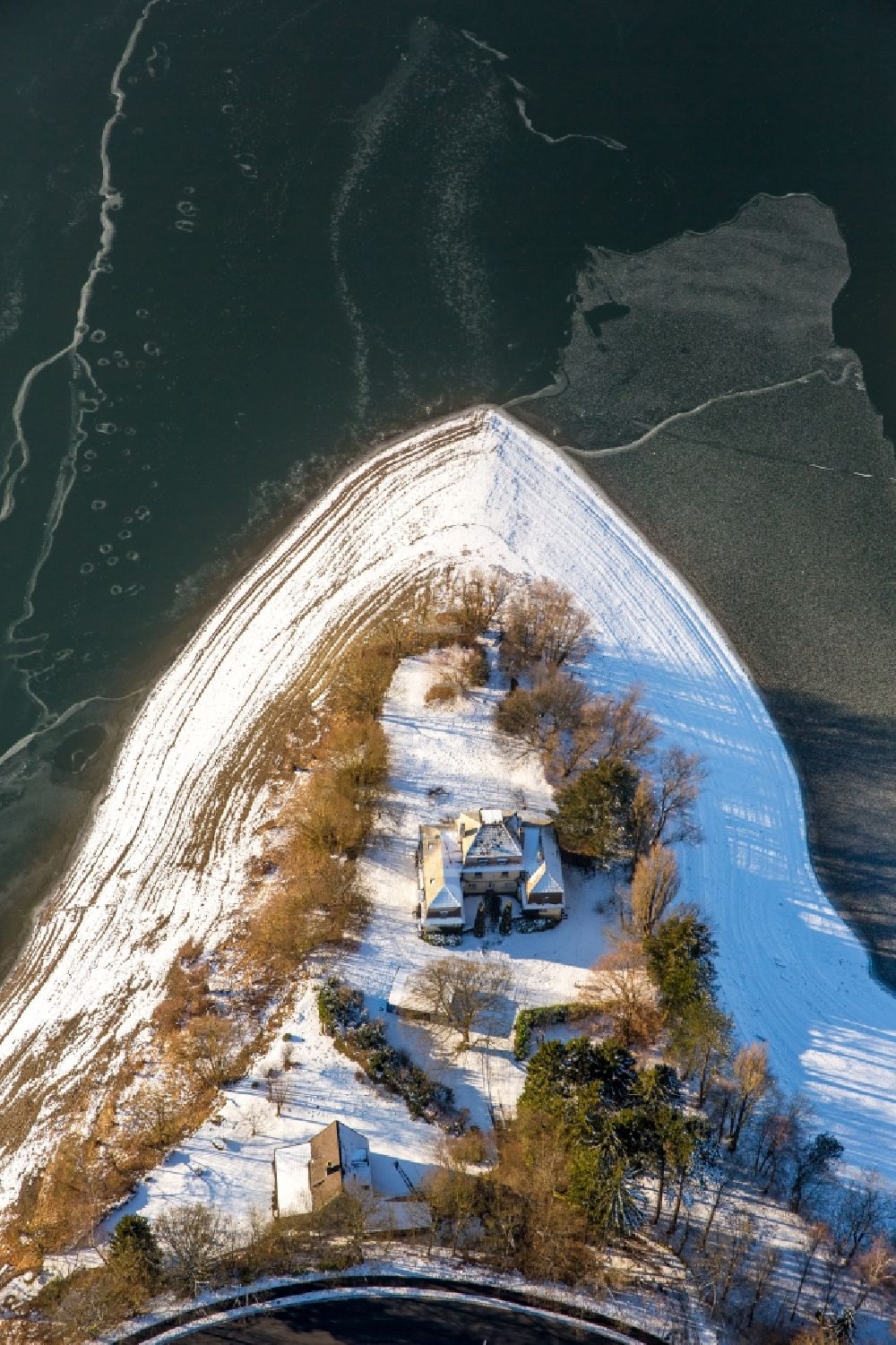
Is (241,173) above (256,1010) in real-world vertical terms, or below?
above

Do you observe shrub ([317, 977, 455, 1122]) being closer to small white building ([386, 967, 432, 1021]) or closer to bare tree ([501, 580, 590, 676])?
small white building ([386, 967, 432, 1021])

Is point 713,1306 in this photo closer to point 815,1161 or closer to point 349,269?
point 815,1161

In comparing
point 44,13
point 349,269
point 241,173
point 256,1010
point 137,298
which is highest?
point 44,13

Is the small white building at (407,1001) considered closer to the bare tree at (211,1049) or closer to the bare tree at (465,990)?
the bare tree at (465,990)

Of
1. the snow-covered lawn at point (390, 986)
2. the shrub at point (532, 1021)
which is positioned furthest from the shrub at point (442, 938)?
the shrub at point (532, 1021)

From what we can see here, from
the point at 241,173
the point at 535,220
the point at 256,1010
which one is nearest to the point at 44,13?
the point at 241,173

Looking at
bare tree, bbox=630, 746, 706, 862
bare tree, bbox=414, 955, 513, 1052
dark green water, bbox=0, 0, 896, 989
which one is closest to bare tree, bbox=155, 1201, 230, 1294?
bare tree, bbox=414, 955, 513, 1052
